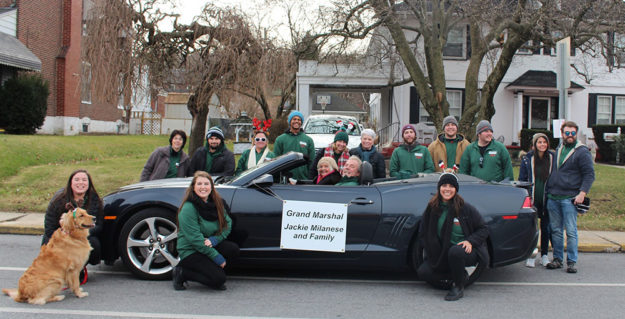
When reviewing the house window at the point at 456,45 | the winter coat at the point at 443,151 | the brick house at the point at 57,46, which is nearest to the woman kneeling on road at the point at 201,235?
the winter coat at the point at 443,151

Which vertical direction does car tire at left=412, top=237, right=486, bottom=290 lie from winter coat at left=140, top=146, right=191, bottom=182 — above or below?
below

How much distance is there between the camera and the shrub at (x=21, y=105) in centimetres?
1883

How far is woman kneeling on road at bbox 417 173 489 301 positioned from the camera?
500 centimetres

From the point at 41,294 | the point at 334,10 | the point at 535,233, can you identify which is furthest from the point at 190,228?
the point at 334,10

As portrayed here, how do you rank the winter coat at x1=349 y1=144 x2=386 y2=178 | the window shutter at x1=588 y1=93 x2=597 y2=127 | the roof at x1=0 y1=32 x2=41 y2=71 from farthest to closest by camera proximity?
the window shutter at x1=588 y1=93 x2=597 y2=127 < the roof at x1=0 y1=32 x2=41 y2=71 < the winter coat at x1=349 y1=144 x2=386 y2=178

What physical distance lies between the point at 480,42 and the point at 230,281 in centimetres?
1148

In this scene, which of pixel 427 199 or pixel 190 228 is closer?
pixel 190 228

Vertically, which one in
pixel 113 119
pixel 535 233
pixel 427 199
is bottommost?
pixel 535 233

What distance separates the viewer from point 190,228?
16.4 ft

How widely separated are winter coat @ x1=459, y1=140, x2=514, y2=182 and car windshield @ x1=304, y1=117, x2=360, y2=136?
19.7ft

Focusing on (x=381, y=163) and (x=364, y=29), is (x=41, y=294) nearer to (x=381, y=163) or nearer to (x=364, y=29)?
(x=381, y=163)

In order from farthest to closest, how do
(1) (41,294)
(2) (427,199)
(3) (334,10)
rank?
(3) (334,10) → (2) (427,199) → (1) (41,294)

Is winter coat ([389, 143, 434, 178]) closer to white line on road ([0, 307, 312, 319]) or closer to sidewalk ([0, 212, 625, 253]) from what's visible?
sidewalk ([0, 212, 625, 253])

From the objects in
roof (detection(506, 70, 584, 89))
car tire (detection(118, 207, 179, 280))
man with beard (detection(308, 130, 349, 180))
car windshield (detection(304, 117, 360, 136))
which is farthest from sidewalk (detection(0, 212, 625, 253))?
roof (detection(506, 70, 584, 89))
